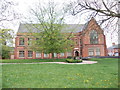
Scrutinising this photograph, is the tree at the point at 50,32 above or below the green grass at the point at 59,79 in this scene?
above

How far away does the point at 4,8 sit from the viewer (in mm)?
9125

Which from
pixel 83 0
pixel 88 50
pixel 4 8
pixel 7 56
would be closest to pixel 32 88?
pixel 83 0

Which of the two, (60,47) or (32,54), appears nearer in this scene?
(60,47)

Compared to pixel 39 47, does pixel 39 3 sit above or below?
above

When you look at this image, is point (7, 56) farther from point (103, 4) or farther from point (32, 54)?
point (103, 4)

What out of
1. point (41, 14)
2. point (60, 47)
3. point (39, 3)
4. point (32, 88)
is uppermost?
point (39, 3)

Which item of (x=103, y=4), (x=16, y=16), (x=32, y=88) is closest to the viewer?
(x=32, y=88)

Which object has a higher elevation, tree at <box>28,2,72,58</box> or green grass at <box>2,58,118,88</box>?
tree at <box>28,2,72,58</box>

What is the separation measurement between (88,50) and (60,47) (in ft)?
62.4

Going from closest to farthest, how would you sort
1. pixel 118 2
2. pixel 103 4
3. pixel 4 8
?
1. pixel 118 2
2. pixel 103 4
3. pixel 4 8

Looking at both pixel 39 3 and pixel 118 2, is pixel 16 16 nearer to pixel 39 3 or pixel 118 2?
pixel 118 2

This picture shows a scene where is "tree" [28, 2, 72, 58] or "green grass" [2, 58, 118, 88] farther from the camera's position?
"tree" [28, 2, 72, 58]

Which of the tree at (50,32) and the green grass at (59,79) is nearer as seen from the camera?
the green grass at (59,79)

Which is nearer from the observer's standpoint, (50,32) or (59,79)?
(59,79)
